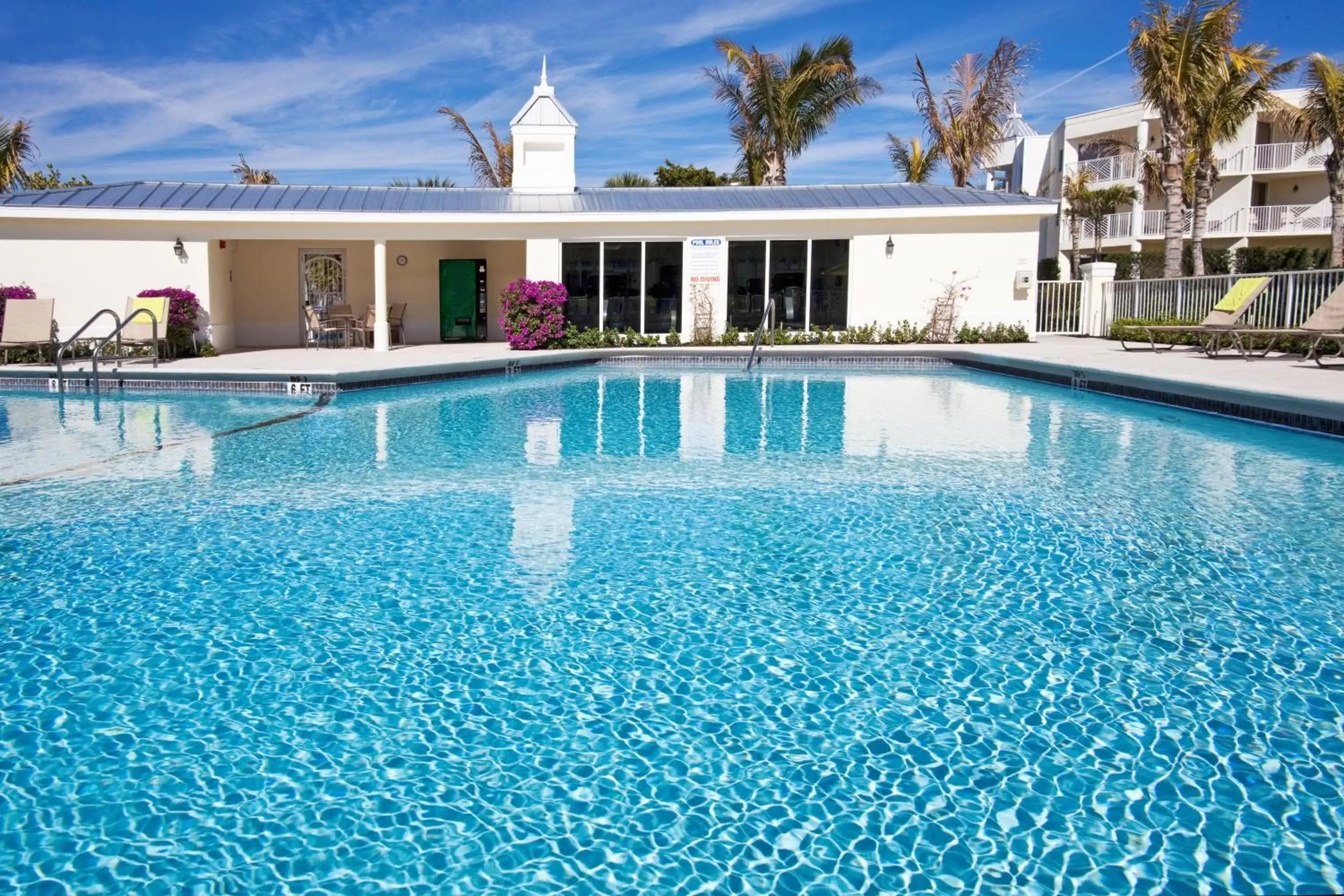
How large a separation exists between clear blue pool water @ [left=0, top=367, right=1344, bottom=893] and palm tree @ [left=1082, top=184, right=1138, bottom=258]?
2951 centimetres

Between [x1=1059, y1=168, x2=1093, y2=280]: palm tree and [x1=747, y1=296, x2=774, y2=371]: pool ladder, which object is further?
[x1=1059, y1=168, x2=1093, y2=280]: palm tree

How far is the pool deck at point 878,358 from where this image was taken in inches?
386

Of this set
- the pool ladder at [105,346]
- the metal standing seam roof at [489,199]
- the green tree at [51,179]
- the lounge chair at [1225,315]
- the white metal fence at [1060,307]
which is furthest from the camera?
the green tree at [51,179]

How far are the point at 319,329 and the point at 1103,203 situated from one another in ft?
91.6

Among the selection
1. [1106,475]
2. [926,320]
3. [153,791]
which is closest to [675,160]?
[926,320]

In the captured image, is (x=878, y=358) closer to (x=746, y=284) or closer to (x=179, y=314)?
(x=746, y=284)

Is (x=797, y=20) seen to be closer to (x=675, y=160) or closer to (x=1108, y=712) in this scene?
(x=675, y=160)

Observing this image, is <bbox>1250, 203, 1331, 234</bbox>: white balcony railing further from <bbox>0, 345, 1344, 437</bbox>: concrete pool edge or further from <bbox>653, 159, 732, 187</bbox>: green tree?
<bbox>0, 345, 1344, 437</bbox>: concrete pool edge

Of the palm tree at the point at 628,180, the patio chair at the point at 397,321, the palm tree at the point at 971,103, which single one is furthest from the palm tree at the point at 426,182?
the palm tree at the point at 971,103

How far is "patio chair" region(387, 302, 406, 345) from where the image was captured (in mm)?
19156

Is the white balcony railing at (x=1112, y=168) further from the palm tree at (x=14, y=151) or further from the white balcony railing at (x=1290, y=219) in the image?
the palm tree at (x=14, y=151)

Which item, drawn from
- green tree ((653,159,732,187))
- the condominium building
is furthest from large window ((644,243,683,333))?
the condominium building

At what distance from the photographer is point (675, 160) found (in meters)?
33.3

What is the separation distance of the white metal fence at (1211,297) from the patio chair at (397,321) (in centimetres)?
1446
